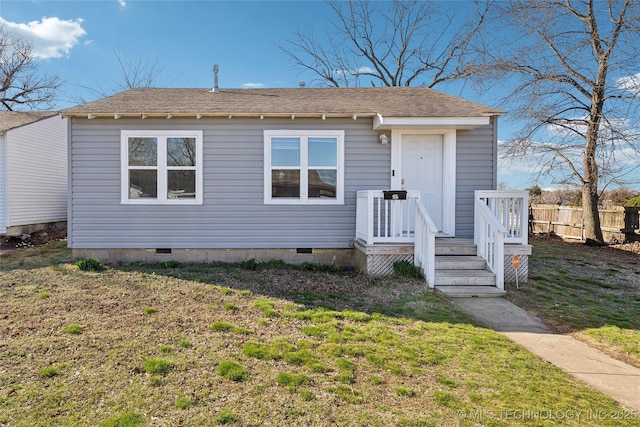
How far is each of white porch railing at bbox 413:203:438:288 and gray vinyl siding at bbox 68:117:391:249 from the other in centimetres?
162

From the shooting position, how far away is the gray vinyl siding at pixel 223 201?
7301mm

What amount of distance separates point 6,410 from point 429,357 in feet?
11.2

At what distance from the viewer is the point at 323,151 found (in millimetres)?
7379

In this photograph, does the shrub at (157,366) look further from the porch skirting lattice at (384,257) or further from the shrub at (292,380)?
the porch skirting lattice at (384,257)

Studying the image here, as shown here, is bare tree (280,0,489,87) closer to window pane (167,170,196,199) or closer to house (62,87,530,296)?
house (62,87,530,296)

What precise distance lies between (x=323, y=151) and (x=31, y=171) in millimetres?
11475

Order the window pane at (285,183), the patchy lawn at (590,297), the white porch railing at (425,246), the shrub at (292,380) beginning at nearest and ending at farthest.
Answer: the shrub at (292,380) < the patchy lawn at (590,297) < the white porch railing at (425,246) < the window pane at (285,183)

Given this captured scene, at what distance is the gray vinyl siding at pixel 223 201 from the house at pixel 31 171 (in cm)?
638

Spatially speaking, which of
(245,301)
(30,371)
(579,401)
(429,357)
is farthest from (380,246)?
(30,371)

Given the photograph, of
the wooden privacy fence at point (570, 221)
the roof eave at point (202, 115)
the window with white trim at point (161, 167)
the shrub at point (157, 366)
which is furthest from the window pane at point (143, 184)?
the wooden privacy fence at point (570, 221)

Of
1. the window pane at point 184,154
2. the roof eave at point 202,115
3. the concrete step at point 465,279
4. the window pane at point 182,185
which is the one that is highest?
the roof eave at point 202,115

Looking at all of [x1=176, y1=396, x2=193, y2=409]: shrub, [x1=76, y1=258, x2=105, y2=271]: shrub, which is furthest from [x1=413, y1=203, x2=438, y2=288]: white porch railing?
[x1=76, y1=258, x2=105, y2=271]: shrub

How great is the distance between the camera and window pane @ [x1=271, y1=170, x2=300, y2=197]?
7.38 metres

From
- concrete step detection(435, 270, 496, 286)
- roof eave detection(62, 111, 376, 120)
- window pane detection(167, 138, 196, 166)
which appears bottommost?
concrete step detection(435, 270, 496, 286)
